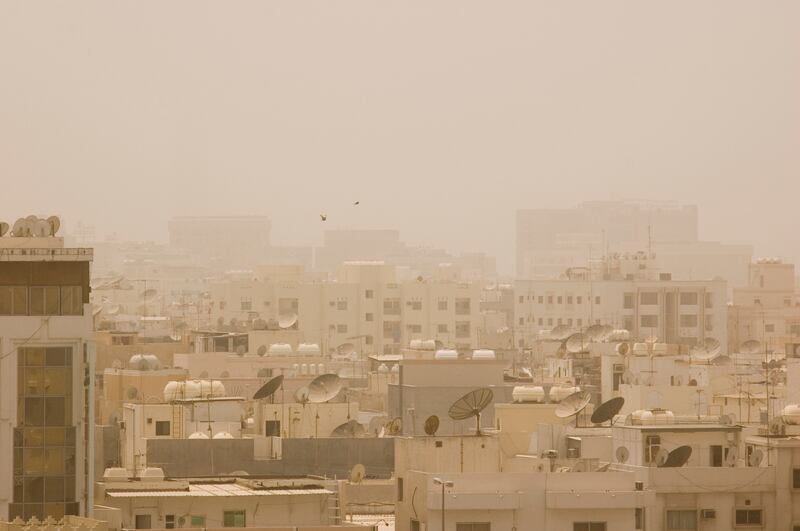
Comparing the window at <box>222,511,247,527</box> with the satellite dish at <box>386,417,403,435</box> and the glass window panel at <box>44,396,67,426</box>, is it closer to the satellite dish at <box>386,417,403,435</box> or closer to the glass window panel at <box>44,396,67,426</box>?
the glass window panel at <box>44,396,67,426</box>

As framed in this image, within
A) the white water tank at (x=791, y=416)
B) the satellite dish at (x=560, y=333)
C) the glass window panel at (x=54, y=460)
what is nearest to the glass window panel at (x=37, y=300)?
the glass window panel at (x=54, y=460)

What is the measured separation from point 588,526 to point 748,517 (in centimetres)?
339

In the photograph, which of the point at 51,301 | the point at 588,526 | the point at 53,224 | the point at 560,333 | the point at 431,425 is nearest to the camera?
the point at 51,301

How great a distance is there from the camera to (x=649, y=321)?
117m

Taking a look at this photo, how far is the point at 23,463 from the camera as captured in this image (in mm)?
27641

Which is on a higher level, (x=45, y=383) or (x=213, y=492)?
(x=45, y=383)

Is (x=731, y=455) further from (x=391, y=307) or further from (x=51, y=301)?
(x=391, y=307)

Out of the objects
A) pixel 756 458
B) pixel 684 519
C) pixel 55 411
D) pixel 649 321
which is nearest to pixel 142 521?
pixel 55 411

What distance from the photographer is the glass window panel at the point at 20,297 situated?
2809 cm

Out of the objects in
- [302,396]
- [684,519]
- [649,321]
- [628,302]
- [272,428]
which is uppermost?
[628,302]

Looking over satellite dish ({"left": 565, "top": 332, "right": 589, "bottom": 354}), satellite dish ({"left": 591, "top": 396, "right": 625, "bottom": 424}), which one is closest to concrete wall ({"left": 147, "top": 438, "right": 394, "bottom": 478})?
satellite dish ({"left": 591, "top": 396, "right": 625, "bottom": 424})

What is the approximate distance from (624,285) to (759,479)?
279ft

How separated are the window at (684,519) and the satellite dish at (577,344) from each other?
Answer: 38149 mm

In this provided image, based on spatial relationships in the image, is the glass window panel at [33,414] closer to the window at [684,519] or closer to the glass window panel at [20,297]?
the glass window panel at [20,297]
